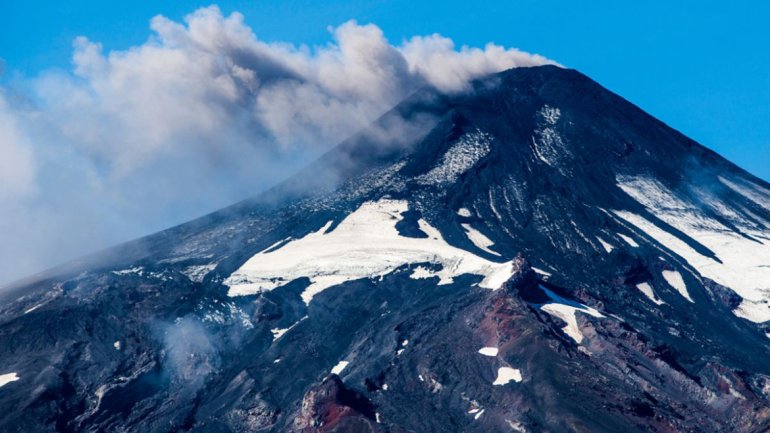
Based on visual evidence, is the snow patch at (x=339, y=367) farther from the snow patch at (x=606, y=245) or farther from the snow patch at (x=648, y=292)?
the snow patch at (x=606, y=245)

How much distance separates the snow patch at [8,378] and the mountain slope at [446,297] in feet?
0.90

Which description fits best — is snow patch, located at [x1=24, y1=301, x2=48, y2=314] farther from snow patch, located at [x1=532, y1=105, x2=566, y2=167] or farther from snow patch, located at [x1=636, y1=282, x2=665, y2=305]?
snow patch, located at [x1=532, y1=105, x2=566, y2=167]

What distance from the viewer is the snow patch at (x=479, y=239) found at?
10194cm

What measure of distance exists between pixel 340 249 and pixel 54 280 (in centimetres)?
2522

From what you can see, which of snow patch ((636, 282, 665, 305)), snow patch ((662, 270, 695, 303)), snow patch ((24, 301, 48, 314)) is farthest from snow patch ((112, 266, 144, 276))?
snow patch ((662, 270, 695, 303))

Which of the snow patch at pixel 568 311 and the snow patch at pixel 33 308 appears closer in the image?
the snow patch at pixel 568 311

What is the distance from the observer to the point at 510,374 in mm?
71750

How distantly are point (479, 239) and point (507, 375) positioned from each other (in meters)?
34.0

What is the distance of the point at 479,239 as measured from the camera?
104875mm

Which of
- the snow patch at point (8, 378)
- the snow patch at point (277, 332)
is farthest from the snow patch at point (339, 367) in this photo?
the snow patch at point (8, 378)

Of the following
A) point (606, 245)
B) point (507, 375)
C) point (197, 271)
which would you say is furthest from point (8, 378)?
point (606, 245)

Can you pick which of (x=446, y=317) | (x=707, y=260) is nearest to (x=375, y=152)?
(x=707, y=260)

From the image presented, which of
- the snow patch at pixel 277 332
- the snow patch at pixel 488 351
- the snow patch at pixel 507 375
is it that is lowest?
the snow patch at pixel 507 375

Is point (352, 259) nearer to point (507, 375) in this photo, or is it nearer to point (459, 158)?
point (459, 158)
